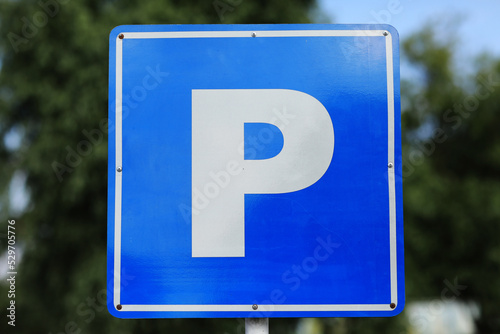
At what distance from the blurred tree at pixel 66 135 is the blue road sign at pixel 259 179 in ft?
11.0

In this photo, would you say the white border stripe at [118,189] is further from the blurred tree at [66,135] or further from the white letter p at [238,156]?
the blurred tree at [66,135]

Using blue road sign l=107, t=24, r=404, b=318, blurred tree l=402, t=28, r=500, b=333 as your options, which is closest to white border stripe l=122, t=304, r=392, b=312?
blue road sign l=107, t=24, r=404, b=318

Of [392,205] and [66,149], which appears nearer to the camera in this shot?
[392,205]

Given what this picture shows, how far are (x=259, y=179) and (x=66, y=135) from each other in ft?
12.7

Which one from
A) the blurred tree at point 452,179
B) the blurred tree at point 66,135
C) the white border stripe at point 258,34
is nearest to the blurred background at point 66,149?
the blurred tree at point 66,135

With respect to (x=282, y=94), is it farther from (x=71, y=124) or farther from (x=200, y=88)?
(x=71, y=124)

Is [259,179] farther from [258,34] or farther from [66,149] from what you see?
[66,149]

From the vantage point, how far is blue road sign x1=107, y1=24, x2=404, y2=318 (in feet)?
4.06

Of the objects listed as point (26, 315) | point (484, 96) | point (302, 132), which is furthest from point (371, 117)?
point (484, 96)

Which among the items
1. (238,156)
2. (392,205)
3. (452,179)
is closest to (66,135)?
(238,156)

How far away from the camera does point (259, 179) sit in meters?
1.26

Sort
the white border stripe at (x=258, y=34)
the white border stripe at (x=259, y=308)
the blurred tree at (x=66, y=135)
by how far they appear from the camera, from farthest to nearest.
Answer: the blurred tree at (x=66, y=135) → the white border stripe at (x=258, y=34) → the white border stripe at (x=259, y=308)

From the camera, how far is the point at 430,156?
8352 mm

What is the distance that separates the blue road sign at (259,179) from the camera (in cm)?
124
